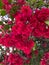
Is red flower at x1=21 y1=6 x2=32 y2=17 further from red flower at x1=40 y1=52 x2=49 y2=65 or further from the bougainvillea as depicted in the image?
red flower at x1=40 y1=52 x2=49 y2=65

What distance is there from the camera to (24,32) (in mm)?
1118

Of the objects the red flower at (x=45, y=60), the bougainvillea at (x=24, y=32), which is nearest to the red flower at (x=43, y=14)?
the bougainvillea at (x=24, y=32)

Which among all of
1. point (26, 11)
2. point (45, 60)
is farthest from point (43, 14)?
point (45, 60)

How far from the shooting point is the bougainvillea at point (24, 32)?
3.75ft

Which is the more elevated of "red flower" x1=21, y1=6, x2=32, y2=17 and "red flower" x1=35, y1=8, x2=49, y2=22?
"red flower" x1=21, y1=6, x2=32, y2=17

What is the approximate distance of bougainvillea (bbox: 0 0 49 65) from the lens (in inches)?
45.0

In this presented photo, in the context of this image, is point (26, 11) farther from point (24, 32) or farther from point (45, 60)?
point (45, 60)

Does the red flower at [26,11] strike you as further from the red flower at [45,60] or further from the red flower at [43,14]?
the red flower at [45,60]

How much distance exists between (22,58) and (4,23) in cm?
21

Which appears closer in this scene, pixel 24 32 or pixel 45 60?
pixel 24 32

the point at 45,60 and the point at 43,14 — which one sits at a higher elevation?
the point at 43,14

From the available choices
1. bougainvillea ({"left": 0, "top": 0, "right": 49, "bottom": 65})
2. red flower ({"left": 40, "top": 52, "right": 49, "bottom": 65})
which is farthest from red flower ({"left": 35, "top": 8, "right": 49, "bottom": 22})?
red flower ({"left": 40, "top": 52, "right": 49, "bottom": 65})

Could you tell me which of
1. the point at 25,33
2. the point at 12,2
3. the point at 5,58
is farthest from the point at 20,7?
the point at 5,58

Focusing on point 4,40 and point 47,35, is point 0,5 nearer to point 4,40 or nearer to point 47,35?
point 4,40
